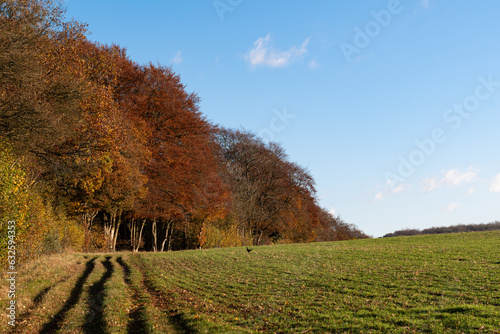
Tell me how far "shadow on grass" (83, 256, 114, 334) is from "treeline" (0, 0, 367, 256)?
471 cm

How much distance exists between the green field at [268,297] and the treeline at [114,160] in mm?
4872

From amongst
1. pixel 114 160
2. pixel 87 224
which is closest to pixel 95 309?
pixel 114 160

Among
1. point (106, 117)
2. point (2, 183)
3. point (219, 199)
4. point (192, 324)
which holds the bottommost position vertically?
point (192, 324)

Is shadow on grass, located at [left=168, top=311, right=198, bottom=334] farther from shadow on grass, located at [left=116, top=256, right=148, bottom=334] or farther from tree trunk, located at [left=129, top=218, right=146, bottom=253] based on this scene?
tree trunk, located at [left=129, top=218, right=146, bottom=253]

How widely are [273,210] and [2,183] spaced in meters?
41.9

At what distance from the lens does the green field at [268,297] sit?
30.3 feet

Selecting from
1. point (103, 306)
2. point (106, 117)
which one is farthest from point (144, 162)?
point (103, 306)

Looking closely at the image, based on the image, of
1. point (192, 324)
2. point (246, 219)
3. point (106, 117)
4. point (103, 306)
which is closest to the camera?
point (192, 324)

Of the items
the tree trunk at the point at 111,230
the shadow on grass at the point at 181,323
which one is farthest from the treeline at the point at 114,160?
the shadow on grass at the point at 181,323

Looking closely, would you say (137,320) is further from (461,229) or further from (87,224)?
(461,229)

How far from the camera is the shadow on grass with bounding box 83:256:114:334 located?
9.84 metres

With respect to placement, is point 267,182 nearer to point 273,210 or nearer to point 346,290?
point 273,210

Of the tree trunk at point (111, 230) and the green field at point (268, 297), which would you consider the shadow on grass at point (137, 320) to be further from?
the tree trunk at point (111, 230)

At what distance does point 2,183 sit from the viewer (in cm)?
1416
